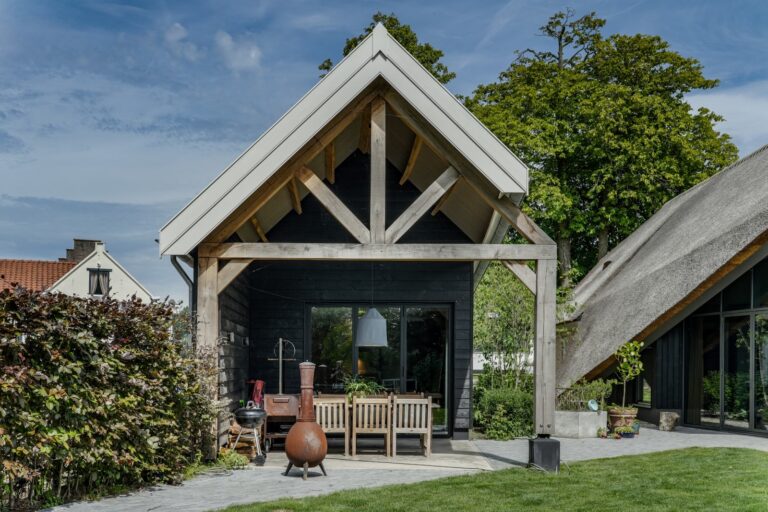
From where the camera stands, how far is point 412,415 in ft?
32.9

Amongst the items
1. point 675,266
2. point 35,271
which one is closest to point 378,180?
point 675,266

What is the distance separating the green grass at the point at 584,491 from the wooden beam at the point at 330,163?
4.70 metres

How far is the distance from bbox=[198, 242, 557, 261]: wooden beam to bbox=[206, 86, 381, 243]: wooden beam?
23 cm

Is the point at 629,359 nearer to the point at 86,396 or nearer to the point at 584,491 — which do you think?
the point at 584,491

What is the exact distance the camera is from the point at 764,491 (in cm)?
758

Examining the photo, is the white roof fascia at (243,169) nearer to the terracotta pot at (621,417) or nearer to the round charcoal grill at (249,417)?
the round charcoal grill at (249,417)

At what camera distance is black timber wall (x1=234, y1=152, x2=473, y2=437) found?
12523 mm

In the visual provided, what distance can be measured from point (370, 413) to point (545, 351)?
2.33m

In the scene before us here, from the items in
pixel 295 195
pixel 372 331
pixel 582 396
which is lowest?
pixel 582 396

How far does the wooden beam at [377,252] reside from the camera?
364 inches

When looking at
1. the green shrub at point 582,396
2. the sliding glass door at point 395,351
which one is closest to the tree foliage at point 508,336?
the green shrub at point 582,396

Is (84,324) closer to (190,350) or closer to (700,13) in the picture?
(190,350)

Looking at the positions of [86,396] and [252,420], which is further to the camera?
[252,420]

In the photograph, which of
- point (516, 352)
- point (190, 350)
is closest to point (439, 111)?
point (190, 350)
